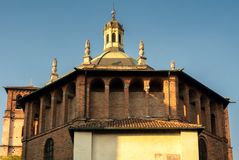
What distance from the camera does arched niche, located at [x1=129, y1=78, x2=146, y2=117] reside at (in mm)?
29516

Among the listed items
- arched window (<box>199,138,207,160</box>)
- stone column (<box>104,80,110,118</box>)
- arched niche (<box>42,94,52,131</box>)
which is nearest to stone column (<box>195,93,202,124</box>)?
arched window (<box>199,138,207,160</box>)

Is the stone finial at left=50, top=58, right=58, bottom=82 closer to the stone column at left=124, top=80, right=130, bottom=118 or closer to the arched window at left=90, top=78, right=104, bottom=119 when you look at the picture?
the arched window at left=90, top=78, right=104, bottom=119

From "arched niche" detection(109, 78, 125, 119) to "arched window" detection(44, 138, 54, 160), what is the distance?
400 centimetres

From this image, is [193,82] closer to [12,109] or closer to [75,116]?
[75,116]

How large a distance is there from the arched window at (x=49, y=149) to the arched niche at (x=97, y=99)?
3148 mm

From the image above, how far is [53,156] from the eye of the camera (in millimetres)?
29969

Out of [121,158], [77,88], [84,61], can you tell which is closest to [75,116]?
[77,88]

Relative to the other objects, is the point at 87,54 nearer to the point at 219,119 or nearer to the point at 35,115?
the point at 35,115

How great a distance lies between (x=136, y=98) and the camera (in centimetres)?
2997

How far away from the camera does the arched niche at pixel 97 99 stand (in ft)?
96.2

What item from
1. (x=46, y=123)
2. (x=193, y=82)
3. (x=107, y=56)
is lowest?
(x=46, y=123)

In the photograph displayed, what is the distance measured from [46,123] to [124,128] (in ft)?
30.2

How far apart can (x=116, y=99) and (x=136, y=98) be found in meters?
1.13

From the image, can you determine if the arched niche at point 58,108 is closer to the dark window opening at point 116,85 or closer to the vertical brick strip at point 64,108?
the vertical brick strip at point 64,108
